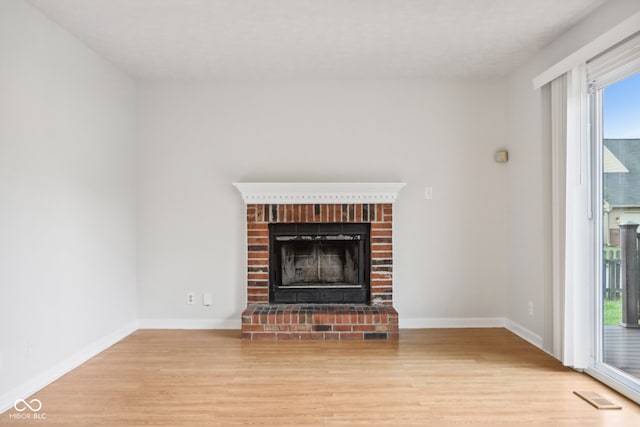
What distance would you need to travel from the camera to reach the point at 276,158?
4207 mm

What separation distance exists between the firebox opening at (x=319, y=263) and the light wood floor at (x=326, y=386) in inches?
23.0

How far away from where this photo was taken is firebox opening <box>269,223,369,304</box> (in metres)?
4.18

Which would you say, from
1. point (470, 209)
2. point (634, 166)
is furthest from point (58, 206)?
point (634, 166)

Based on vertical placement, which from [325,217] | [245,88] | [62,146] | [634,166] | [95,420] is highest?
[245,88]

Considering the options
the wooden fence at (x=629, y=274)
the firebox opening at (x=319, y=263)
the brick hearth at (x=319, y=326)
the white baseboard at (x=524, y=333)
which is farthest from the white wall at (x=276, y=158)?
the wooden fence at (x=629, y=274)

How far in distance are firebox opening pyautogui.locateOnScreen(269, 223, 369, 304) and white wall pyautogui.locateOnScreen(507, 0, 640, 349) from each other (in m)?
1.38

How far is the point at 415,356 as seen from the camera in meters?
3.36

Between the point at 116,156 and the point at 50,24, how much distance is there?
1.20 m

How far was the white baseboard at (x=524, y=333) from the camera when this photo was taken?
11.8 feet

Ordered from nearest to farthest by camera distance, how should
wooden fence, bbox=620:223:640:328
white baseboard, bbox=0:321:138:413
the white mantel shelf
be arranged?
1. white baseboard, bbox=0:321:138:413
2. wooden fence, bbox=620:223:640:328
3. the white mantel shelf

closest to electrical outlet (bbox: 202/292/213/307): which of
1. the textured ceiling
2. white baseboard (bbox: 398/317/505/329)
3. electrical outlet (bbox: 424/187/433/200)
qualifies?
white baseboard (bbox: 398/317/505/329)

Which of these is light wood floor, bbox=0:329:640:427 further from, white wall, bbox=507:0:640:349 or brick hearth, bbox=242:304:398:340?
white wall, bbox=507:0:640:349

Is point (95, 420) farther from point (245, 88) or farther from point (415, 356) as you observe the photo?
point (245, 88)

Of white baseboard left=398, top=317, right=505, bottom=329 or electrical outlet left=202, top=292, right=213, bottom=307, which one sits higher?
electrical outlet left=202, top=292, right=213, bottom=307
